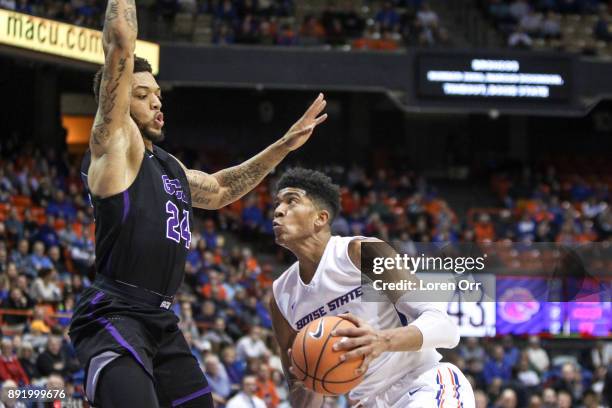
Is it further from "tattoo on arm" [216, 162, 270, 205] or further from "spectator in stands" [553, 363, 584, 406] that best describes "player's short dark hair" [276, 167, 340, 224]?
"spectator in stands" [553, 363, 584, 406]

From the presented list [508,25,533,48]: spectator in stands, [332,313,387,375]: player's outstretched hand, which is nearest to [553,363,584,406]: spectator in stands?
[508,25,533,48]: spectator in stands

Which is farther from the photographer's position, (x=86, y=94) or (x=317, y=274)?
(x=86, y=94)

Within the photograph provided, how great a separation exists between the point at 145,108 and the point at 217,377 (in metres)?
8.79

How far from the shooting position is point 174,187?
202 inches

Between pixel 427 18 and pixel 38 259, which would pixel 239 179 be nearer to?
pixel 38 259

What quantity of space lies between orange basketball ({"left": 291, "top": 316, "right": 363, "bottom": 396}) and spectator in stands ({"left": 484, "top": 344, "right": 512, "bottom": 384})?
35.0ft

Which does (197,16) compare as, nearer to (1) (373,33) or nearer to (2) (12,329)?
(1) (373,33)

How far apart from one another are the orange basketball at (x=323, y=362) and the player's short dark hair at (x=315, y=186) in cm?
81

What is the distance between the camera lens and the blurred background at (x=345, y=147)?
1430cm

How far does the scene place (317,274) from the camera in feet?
18.5

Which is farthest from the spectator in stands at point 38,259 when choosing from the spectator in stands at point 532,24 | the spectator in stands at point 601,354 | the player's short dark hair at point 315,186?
the spectator in stands at point 532,24

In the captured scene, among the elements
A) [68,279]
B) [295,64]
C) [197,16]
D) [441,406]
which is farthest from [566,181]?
[441,406]

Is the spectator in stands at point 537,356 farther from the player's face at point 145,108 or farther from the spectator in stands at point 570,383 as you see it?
the player's face at point 145,108

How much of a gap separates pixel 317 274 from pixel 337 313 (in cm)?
23
